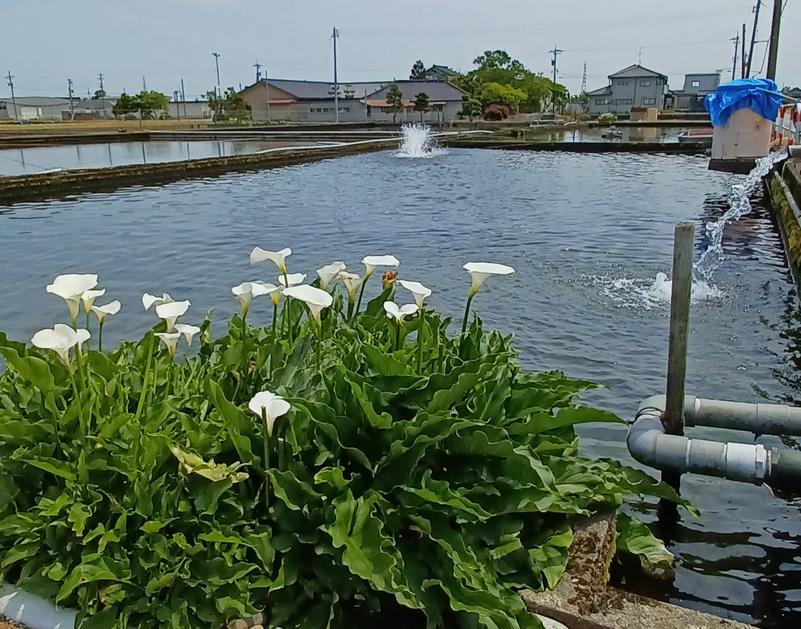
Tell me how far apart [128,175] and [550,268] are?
40.7 ft

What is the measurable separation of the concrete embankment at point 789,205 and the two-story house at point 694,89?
75.8 metres

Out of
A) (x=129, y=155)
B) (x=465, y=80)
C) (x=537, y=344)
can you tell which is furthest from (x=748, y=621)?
(x=465, y=80)

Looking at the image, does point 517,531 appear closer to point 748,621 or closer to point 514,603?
point 514,603

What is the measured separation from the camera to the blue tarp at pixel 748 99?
51.2 feet

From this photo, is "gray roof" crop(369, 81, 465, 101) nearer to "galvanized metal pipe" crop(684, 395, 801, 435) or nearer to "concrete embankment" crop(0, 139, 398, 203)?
"concrete embankment" crop(0, 139, 398, 203)

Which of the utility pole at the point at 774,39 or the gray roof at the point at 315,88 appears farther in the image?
the gray roof at the point at 315,88

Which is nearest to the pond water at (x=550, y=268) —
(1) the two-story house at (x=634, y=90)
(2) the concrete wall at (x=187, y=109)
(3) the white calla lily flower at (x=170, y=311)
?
(3) the white calla lily flower at (x=170, y=311)

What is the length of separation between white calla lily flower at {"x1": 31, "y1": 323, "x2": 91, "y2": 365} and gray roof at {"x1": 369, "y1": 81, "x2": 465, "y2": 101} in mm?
61079

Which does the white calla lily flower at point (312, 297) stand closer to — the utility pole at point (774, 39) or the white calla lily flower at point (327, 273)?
the white calla lily flower at point (327, 273)

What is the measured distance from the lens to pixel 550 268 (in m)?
8.98

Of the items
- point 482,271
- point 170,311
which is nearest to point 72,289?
point 170,311

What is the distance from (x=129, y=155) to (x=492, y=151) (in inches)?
558

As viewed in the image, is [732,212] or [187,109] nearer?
[732,212]

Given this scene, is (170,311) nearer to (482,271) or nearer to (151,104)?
(482,271)
